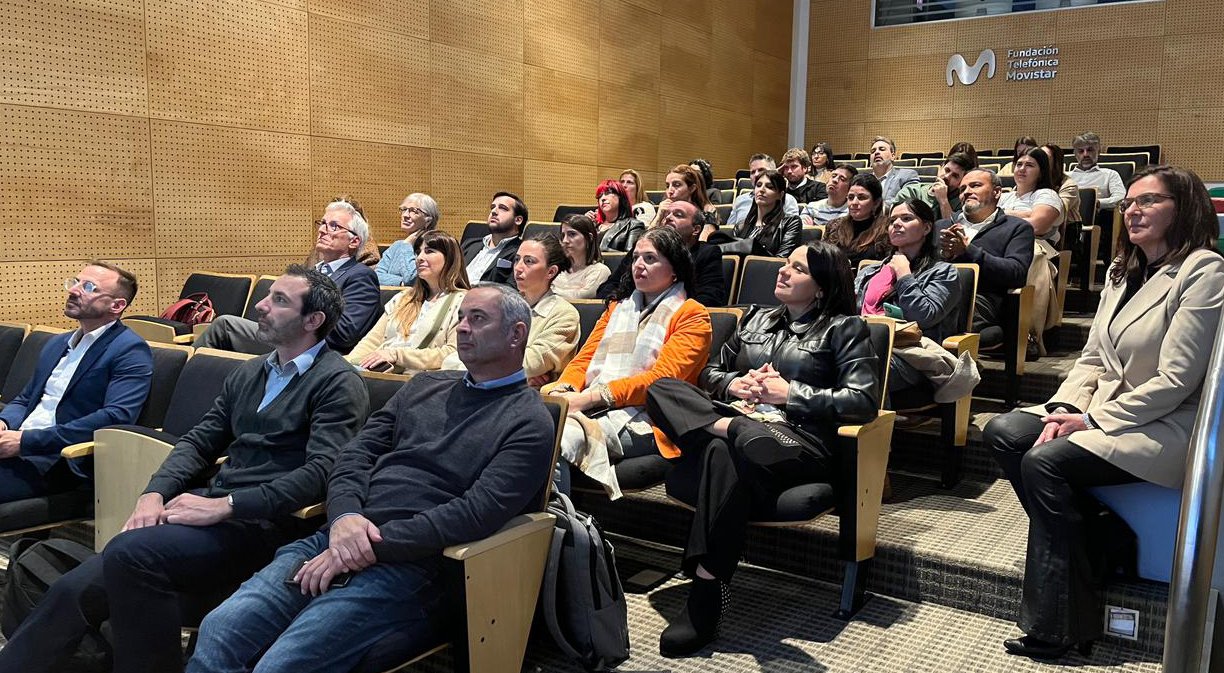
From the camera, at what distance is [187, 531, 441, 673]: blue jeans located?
5.90 feet

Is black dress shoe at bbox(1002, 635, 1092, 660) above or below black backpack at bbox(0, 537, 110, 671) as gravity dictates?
below

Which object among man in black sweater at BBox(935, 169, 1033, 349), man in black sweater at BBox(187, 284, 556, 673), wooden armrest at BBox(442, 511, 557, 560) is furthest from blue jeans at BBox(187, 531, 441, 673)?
man in black sweater at BBox(935, 169, 1033, 349)

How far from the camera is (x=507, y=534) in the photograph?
6.44 ft

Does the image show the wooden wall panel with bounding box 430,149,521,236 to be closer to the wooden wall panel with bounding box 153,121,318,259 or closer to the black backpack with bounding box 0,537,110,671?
the wooden wall panel with bounding box 153,121,318,259

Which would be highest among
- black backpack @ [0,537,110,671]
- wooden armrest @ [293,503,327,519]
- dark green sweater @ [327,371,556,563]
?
dark green sweater @ [327,371,556,563]

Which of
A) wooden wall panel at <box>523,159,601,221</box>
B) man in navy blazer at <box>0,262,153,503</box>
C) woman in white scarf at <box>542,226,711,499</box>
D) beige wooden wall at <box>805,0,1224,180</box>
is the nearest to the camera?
man in navy blazer at <box>0,262,153,503</box>

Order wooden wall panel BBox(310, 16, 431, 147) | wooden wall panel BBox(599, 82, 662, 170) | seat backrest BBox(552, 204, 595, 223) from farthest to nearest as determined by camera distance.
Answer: wooden wall panel BBox(599, 82, 662, 170) < seat backrest BBox(552, 204, 595, 223) < wooden wall panel BBox(310, 16, 431, 147)

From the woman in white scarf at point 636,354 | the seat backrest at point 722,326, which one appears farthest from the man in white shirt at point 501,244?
the seat backrest at point 722,326

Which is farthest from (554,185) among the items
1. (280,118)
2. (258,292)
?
(258,292)

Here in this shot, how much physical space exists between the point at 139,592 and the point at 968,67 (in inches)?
399

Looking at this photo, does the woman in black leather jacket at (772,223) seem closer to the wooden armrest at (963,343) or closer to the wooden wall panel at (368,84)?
the wooden armrest at (963,343)

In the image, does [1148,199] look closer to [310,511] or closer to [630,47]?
Answer: [310,511]

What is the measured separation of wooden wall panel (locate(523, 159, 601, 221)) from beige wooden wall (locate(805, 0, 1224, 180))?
4.07 metres

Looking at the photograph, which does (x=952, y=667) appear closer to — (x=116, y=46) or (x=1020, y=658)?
(x=1020, y=658)
